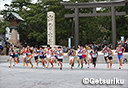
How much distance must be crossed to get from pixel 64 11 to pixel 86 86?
35.6 meters

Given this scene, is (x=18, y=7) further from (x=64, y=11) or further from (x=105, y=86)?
(x=105, y=86)

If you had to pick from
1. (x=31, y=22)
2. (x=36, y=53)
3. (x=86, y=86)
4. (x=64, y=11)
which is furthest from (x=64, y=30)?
(x=86, y=86)

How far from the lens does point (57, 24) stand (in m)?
42.8

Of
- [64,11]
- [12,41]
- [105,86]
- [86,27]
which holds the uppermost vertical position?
[64,11]

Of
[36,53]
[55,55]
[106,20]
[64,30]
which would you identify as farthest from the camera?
[106,20]

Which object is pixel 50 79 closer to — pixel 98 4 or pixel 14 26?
pixel 98 4

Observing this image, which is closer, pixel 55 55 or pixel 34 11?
pixel 55 55

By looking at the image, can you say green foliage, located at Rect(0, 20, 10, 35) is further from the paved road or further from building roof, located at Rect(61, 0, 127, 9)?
the paved road

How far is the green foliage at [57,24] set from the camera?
1676 inches

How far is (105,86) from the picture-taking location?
780 centimetres

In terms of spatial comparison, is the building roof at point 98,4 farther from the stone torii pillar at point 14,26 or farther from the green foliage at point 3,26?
the green foliage at point 3,26

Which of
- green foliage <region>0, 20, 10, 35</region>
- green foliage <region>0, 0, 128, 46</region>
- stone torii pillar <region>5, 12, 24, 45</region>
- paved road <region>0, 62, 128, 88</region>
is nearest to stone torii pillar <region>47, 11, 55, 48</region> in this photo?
stone torii pillar <region>5, 12, 24, 45</region>

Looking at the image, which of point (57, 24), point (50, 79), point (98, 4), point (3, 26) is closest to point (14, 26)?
point (3, 26)

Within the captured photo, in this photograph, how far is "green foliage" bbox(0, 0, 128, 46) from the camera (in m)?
42.6
